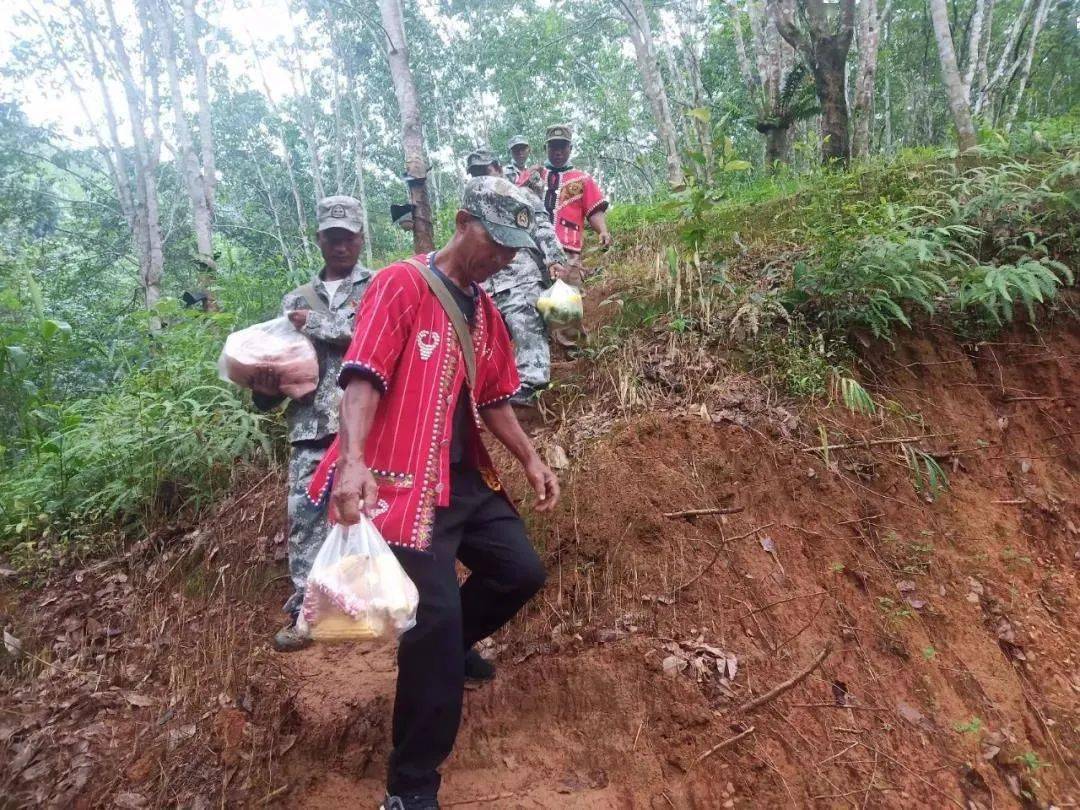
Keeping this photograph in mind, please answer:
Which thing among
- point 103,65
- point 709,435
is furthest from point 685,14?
point 709,435

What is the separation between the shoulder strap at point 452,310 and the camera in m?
2.13

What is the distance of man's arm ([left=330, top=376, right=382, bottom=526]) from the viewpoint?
1.82 metres

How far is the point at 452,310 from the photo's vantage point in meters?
2.14

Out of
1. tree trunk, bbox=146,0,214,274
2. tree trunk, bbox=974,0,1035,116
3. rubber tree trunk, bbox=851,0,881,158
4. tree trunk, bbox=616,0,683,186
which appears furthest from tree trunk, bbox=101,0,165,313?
tree trunk, bbox=974,0,1035,116

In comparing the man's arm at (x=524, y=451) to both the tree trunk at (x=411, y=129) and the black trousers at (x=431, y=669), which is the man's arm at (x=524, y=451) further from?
the tree trunk at (x=411, y=129)

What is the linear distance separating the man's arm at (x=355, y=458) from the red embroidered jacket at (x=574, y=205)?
3.70 m

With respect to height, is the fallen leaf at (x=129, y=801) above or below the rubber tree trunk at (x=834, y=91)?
below

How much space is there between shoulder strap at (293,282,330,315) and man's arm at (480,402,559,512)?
3.86 feet

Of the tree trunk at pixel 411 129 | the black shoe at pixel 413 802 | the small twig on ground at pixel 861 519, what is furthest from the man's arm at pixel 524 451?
the tree trunk at pixel 411 129

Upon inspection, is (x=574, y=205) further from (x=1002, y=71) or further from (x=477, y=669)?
(x=1002, y=71)

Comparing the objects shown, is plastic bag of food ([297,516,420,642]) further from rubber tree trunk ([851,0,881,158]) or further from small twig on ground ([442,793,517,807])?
rubber tree trunk ([851,0,881,158])

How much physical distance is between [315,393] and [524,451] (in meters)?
1.18

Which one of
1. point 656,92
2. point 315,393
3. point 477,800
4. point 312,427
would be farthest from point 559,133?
point 656,92

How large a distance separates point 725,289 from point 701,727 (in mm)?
2778
